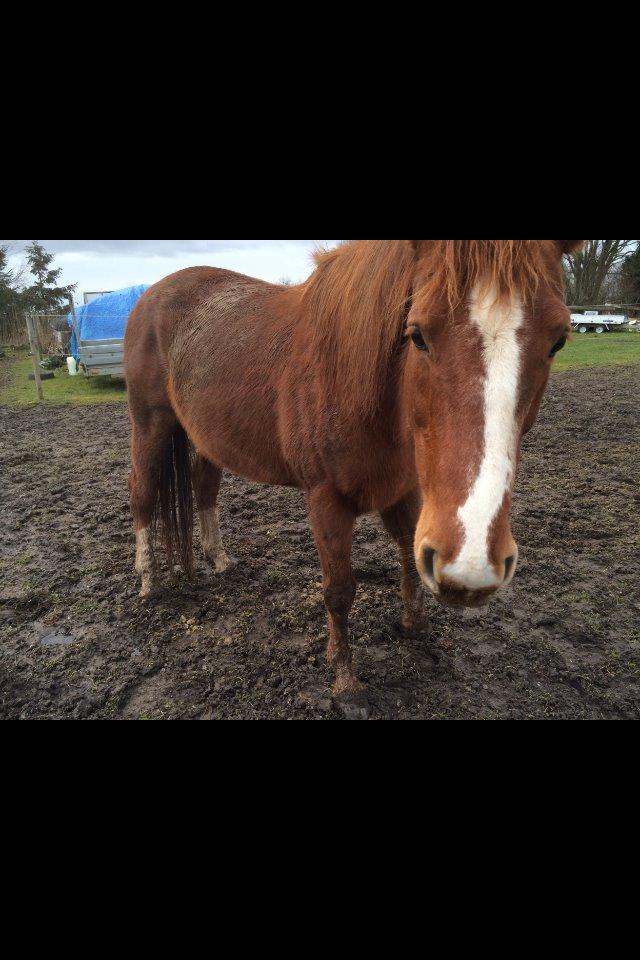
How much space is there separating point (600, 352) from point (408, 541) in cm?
1548

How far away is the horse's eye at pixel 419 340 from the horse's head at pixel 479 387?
4 centimetres

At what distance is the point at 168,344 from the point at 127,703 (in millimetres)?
2291

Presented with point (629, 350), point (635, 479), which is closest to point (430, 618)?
point (635, 479)

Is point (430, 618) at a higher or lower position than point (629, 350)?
lower

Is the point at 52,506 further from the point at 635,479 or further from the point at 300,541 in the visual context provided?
the point at 635,479

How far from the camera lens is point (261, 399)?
8.65 ft

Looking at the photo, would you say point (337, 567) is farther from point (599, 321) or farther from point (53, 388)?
point (599, 321)

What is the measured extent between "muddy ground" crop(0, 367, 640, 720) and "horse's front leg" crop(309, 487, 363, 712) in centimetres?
13

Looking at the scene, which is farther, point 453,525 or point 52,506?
point 52,506

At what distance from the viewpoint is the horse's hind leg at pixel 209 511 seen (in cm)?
380

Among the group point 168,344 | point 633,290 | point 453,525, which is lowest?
point 453,525

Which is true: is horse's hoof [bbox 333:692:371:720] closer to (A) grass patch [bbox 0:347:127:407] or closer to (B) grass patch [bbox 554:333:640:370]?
(A) grass patch [bbox 0:347:127:407]

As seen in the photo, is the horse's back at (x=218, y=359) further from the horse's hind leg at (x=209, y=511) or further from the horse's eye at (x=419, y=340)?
the horse's eye at (x=419, y=340)

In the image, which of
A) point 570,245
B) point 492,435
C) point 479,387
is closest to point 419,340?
point 479,387
